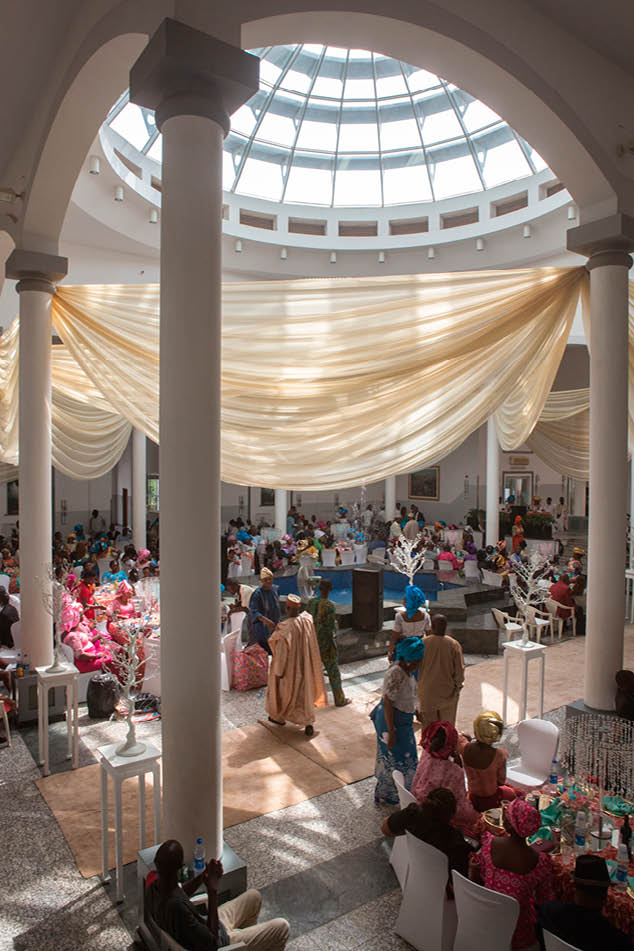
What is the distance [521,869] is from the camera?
2998 mm

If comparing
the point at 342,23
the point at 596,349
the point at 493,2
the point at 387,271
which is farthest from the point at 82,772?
the point at 387,271

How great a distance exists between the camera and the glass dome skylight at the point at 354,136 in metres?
11.8

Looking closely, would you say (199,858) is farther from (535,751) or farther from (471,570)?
(471,570)

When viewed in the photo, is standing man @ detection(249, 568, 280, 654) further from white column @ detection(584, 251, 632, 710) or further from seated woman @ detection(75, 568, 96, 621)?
white column @ detection(584, 251, 632, 710)

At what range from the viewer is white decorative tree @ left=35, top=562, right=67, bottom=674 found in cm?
534

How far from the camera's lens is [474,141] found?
13.1m

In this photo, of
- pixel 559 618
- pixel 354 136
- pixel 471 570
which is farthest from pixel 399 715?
pixel 354 136

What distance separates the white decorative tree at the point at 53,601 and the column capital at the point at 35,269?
2.37 m

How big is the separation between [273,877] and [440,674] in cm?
200

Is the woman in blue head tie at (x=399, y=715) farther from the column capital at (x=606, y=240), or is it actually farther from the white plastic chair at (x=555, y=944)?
the column capital at (x=606, y=240)

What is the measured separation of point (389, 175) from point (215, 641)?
43.6 feet

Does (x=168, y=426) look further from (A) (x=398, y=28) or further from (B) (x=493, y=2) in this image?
(B) (x=493, y=2)

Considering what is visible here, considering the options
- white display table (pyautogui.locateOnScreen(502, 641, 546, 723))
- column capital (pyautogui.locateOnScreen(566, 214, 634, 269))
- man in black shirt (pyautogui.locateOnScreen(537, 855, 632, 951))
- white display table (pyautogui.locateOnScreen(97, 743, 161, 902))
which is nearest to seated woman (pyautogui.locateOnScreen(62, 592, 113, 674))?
white display table (pyautogui.locateOnScreen(97, 743, 161, 902))

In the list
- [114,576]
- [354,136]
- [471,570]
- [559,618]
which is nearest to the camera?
[559,618]
